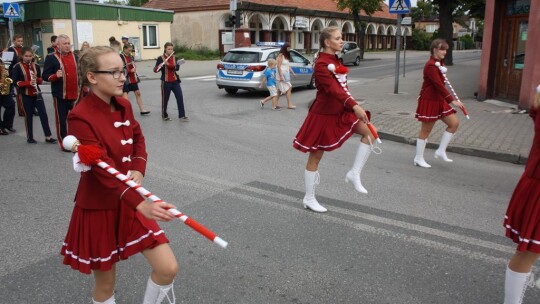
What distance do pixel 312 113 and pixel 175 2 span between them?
3926 cm

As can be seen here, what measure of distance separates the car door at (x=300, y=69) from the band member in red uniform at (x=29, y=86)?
30.5 ft

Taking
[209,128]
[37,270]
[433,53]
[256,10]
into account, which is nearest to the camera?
[37,270]

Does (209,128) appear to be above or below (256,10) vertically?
below

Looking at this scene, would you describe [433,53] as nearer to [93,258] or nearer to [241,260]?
[241,260]

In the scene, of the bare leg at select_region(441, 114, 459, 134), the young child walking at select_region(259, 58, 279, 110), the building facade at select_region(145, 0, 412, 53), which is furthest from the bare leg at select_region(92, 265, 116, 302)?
the building facade at select_region(145, 0, 412, 53)

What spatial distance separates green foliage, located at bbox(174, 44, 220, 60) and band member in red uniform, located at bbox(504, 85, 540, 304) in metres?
34.3

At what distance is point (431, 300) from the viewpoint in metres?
3.44

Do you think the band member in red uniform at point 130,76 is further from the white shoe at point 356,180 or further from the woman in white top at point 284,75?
the white shoe at point 356,180

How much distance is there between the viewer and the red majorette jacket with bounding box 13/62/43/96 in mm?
8508

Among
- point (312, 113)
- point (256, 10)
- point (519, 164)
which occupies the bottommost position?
point (519, 164)

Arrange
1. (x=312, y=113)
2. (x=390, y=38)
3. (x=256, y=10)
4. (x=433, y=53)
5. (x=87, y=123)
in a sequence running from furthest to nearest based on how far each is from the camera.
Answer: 1. (x=390, y=38)
2. (x=256, y=10)
3. (x=433, y=53)
4. (x=312, y=113)
5. (x=87, y=123)

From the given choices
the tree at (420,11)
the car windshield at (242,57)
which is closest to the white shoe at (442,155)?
the car windshield at (242,57)

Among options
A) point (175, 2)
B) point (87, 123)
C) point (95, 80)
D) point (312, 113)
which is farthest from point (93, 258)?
point (175, 2)

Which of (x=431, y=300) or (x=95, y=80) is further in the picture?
(x=431, y=300)
